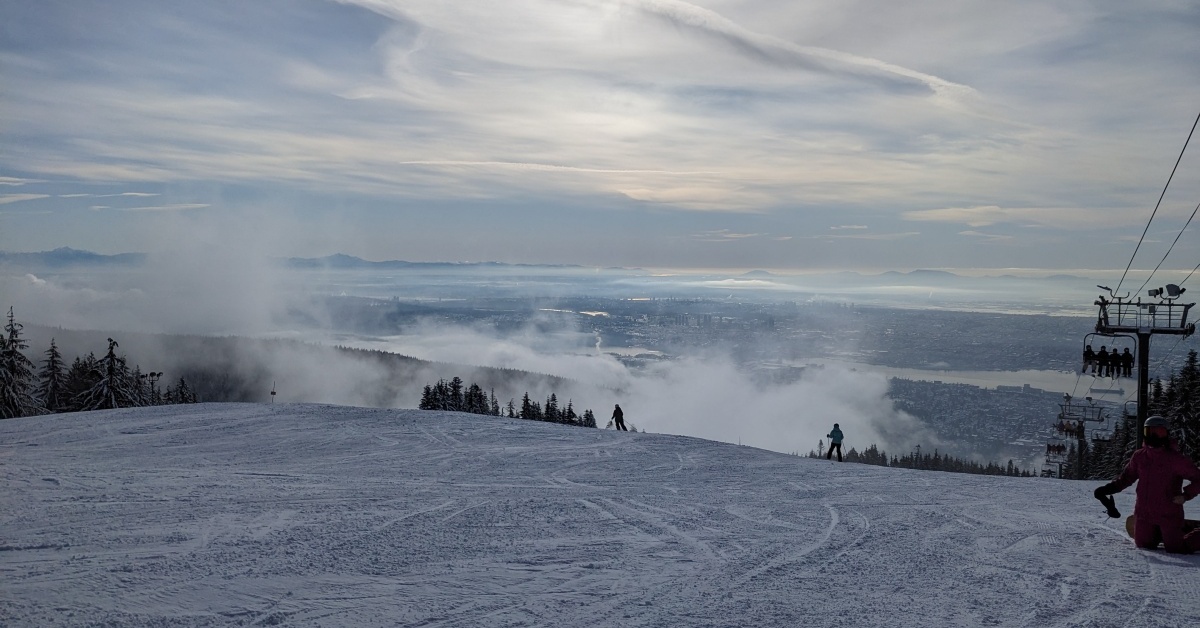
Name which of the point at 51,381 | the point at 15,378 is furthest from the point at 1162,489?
the point at 51,381

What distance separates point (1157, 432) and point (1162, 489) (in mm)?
608

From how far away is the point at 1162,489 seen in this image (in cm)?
791

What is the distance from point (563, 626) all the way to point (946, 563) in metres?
4.46

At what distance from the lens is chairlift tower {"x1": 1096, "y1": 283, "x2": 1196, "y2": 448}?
60.1 ft

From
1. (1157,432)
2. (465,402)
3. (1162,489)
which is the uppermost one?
(1157,432)

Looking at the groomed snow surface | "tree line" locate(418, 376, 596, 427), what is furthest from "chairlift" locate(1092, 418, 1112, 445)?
"tree line" locate(418, 376, 596, 427)

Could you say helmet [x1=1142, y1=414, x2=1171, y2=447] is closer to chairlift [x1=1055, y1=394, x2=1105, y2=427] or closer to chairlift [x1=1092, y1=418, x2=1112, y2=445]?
chairlift [x1=1055, y1=394, x2=1105, y2=427]

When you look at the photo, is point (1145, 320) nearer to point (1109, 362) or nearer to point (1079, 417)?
point (1109, 362)

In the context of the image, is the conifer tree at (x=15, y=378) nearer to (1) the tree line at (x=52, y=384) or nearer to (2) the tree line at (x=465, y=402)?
(1) the tree line at (x=52, y=384)

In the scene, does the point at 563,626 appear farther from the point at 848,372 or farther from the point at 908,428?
the point at 848,372

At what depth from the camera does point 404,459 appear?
13.8 meters

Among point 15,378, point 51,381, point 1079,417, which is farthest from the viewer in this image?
point 51,381

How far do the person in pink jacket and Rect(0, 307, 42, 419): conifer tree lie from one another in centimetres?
3961

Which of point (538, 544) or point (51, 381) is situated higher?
point (538, 544)
